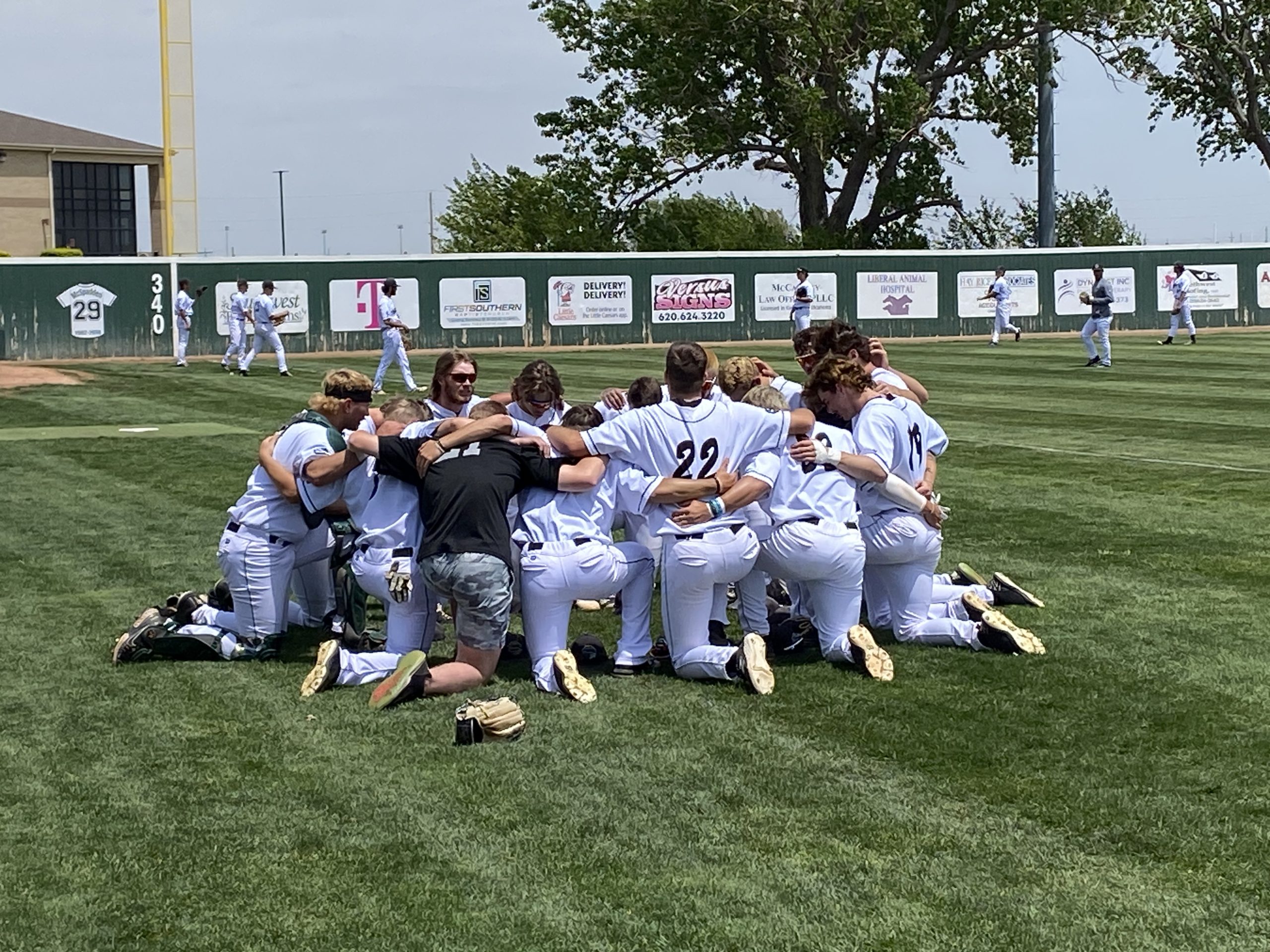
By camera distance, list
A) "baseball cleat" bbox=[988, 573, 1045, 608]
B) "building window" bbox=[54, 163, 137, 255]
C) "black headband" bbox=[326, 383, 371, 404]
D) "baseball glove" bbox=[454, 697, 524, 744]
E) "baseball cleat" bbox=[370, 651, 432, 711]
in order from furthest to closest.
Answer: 1. "building window" bbox=[54, 163, 137, 255]
2. "baseball cleat" bbox=[988, 573, 1045, 608]
3. "black headband" bbox=[326, 383, 371, 404]
4. "baseball cleat" bbox=[370, 651, 432, 711]
5. "baseball glove" bbox=[454, 697, 524, 744]

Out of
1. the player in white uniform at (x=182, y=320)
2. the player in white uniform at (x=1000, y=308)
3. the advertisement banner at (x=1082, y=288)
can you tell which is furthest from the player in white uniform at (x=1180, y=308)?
the player in white uniform at (x=182, y=320)

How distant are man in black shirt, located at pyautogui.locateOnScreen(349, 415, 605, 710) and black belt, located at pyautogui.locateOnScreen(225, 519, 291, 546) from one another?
898mm

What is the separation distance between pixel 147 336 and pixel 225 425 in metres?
16.1

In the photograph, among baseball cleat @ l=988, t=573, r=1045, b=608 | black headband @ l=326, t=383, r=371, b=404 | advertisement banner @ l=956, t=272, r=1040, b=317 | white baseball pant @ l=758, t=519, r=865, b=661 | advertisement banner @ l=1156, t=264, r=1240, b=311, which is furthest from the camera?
advertisement banner @ l=1156, t=264, r=1240, b=311

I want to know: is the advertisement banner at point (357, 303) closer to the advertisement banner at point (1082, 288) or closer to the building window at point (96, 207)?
the advertisement banner at point (1082, 288)

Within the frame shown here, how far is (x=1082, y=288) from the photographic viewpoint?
42.6 metres

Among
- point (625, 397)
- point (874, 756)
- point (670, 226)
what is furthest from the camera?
point (670, 226)

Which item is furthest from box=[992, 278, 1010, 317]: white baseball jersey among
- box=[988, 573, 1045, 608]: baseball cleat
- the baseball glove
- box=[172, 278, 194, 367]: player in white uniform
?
the baseball glove

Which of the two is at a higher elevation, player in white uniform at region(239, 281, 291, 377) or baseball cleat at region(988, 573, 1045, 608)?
player in white uniform at region(239, 281, 291, 377)

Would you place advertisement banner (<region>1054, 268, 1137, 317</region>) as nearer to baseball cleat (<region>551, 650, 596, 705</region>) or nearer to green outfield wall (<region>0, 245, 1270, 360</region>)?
green outfield wall (<region>0, 245, 1270, 360</region>)

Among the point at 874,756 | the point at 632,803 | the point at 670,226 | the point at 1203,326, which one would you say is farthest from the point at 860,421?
the point at 670,226

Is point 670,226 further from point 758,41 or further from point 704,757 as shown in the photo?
point 704,757

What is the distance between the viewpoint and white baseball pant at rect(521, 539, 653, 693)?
730 centimetres

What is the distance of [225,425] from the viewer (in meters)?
19.8
